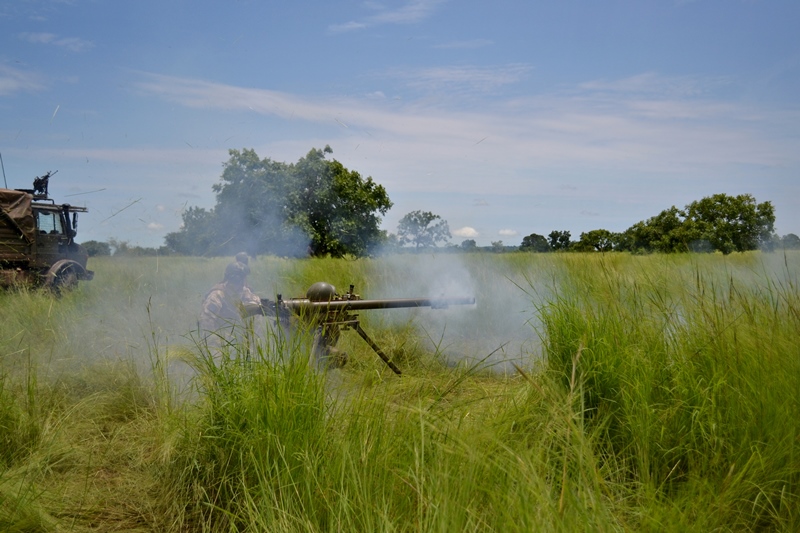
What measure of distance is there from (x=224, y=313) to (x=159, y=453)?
2.72m

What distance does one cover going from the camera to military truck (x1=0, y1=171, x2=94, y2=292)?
10.4 meters

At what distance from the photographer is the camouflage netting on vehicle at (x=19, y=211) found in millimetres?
10578

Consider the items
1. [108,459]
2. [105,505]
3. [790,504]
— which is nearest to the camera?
[790,504]

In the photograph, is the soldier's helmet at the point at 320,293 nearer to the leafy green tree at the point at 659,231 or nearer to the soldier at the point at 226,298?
the soldier at the point at 226,298

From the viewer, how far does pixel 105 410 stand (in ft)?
14.5

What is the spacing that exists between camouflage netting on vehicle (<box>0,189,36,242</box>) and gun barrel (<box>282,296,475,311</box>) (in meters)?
8.06

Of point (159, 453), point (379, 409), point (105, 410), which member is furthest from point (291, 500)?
point (105, 410)

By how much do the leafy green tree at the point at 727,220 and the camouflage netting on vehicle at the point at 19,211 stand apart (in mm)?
21348

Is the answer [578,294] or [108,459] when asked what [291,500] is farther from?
[578,294]

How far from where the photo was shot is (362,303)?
5.34m

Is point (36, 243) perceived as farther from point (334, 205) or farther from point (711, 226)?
point (711, 226)

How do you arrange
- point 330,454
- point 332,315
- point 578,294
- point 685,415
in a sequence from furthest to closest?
point 332,315, point 578,294, point 685,415, point 330,454

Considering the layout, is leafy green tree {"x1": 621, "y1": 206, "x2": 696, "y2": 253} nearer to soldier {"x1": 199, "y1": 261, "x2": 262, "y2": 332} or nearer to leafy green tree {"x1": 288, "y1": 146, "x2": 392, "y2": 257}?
leafy green tree {"x1": 288, "y1": 146, "x2": 392, "y2": 257}

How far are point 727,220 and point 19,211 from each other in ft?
85.9
